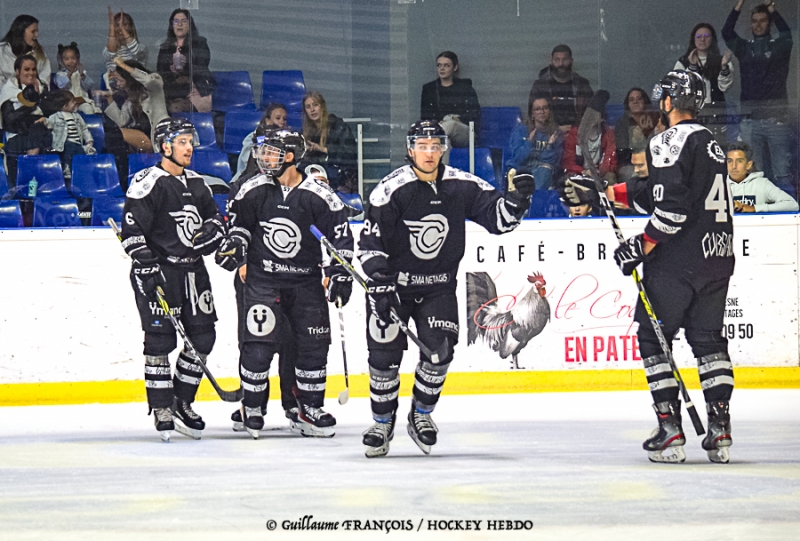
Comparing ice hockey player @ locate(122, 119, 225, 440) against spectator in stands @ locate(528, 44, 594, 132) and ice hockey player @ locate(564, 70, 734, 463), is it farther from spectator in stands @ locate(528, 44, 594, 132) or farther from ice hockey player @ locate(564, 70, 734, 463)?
spectator in stands @ locate(528, 44, 594, 132)

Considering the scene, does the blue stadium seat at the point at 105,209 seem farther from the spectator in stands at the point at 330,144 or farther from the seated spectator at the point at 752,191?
the seated spectator at the point at 752,191

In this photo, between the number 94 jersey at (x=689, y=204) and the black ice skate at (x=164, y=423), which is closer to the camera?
the number 94 jersey at (x=689, y=204)

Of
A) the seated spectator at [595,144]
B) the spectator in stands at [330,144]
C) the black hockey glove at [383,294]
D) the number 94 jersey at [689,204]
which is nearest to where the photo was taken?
the number 94 jersey at [689,204]

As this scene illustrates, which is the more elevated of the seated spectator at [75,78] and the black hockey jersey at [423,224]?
the seated spectator at [75,78]

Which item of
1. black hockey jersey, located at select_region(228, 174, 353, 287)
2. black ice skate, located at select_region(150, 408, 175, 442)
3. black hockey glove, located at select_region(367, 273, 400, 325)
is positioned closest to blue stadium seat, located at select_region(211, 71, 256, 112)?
black hockey jersey, located at select_region(228, 174, 353, 287)

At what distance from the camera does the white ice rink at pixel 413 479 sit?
3168 mm

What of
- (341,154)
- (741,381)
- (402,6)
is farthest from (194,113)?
(741,381)

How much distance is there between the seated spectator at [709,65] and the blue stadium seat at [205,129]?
2.65 m

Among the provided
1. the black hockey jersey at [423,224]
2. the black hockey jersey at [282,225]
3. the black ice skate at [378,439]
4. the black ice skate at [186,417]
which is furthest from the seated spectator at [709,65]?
the black ice skate at [186,417]

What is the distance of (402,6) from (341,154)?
0.90 meters

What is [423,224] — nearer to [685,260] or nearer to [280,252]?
[280,252]

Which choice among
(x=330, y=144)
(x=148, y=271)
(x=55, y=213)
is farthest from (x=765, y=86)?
(x=55, y=213)

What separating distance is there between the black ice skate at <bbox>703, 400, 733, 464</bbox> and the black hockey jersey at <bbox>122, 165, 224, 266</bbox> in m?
2.17

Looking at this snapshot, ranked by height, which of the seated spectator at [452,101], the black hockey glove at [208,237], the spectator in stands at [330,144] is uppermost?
the seated spectator at [452,101]
